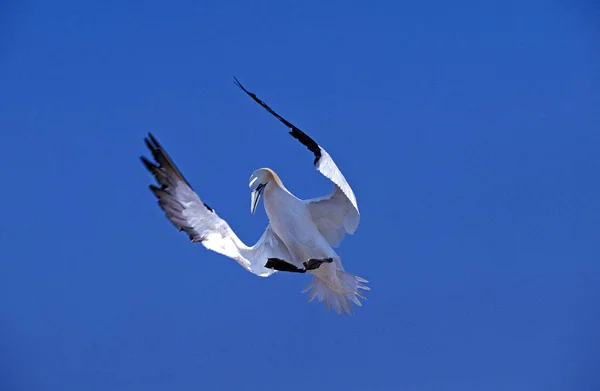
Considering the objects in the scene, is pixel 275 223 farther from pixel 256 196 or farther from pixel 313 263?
pixel 313 263

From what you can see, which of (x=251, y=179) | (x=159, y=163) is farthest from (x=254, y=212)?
(x=159, y=163)

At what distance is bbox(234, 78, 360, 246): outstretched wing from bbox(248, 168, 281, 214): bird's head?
0.36 metres

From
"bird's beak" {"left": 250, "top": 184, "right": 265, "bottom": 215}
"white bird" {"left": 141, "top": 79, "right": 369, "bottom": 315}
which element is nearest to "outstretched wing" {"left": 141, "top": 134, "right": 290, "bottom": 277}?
"white bird" {"left": 141, "top": 79, "right": 369, "bottom": 315}

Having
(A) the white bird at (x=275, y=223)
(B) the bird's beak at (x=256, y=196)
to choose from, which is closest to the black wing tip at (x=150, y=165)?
(A) the white bird at (x=275, y=223)

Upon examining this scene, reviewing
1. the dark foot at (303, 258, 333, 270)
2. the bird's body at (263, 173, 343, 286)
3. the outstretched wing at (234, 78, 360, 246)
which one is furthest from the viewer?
the bird's body at (263, 173, 343, 286)

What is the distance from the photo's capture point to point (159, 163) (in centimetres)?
753

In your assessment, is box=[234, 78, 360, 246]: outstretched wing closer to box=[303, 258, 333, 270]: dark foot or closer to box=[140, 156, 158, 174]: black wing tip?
box=[303, 258, 333, 270]: dark foot

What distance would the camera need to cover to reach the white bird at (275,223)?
744 cm

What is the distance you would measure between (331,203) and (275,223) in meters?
0.48

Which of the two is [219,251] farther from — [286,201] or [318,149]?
[318,149]

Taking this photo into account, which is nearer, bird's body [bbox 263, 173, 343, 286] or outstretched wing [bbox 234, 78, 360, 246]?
outstretched wing [bbox 234, 78, 360, 246]

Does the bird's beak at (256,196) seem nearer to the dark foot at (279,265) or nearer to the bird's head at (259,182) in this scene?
the bird's head at (259,182)

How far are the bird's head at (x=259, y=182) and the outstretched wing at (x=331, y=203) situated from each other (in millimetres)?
362

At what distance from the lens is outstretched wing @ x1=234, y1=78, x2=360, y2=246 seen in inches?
261
